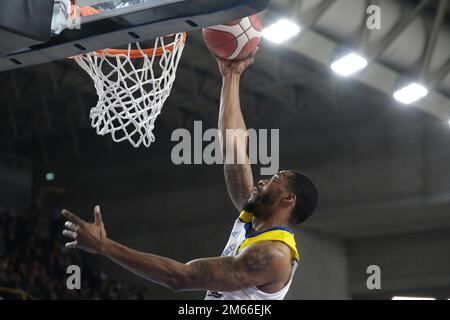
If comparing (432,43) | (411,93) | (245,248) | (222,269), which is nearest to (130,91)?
(245,248)

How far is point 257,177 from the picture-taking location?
16156 millimetres

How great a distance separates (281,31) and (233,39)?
497 cm

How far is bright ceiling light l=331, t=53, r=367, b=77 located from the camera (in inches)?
432

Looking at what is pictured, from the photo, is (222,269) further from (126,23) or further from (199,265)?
(126,23)

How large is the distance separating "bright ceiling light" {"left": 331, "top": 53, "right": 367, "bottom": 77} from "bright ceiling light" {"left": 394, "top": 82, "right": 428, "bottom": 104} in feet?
3.21

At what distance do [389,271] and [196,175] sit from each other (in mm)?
4160

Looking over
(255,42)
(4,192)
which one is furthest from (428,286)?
(255,42)

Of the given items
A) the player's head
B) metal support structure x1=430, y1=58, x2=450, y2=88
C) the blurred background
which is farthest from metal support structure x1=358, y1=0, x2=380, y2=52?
the player's head

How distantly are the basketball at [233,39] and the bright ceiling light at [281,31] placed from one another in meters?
4.66

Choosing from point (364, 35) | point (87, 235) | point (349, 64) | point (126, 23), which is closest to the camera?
point (87, 235)

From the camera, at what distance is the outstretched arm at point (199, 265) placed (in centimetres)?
396

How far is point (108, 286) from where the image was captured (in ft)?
55.9

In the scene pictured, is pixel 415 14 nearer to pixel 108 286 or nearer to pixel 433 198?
pixel 433 198

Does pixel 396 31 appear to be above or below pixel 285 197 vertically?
above
